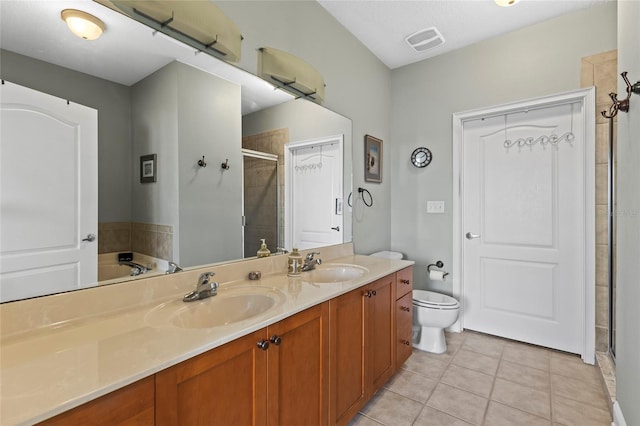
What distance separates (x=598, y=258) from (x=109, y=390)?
3.05 metres

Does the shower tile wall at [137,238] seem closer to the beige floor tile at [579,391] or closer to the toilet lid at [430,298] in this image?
the toilet lid at [430,298]

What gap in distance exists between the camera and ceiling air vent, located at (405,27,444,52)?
99.3 inches

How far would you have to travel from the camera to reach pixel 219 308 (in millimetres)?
1273

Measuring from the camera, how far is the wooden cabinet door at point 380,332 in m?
1.69

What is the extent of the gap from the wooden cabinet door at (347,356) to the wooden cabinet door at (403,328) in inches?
18.6

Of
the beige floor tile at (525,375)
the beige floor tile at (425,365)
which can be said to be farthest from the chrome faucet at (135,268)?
the beige floor tile at (525,375)

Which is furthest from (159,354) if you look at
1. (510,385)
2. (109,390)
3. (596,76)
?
(596,76)

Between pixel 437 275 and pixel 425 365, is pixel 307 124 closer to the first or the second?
pixel 437 275

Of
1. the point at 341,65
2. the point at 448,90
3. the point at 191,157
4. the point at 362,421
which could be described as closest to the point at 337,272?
the point at 362,421

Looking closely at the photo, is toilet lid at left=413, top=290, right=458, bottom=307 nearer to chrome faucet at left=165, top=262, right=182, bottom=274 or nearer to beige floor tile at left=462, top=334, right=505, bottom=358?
beige floor tile at left=462, top=334, right=505, bottom=358

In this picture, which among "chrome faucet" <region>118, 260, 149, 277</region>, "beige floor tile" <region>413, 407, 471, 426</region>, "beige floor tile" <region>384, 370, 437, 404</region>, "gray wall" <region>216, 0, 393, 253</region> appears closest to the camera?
"chrome faucet" <region>118, 260, 149, 277</region>

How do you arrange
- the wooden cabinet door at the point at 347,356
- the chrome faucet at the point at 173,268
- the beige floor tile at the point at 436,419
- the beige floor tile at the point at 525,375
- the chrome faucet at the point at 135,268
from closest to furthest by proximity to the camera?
the chrome faucet at the point at 135,268 < the chrome faucet at the point at 173,268 < the wooden cabinet door at the point at 347,356 < the beige floor tile at the point at 436,419 < the beige floor tile at the point at 525,375

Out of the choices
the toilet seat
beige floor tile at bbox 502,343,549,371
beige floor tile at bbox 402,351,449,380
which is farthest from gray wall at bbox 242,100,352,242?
beige floor tile at bbox 502,343,549,371

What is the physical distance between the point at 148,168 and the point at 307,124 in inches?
46.3
